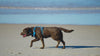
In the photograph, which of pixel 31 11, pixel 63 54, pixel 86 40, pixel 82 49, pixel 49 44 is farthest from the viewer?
pixel 31 11

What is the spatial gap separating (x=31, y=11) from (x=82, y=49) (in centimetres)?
1006

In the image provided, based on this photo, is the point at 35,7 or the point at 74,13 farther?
the point at 35,7

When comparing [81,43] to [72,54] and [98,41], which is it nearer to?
A: [98,41]

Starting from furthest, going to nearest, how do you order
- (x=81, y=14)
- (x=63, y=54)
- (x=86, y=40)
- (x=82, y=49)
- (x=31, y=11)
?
(x=31, y=11)
(x=81, y=14)
(x=86, y=40)
(x=82, y=49)
(x=63, y=54)

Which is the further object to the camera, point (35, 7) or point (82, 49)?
point (35, 7)

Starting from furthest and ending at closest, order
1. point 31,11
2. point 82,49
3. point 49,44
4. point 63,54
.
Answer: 1. point 31,11
2. point 49,44
3. point 82,49
4. point 63,54

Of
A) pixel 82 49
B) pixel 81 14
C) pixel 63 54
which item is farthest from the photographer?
pixel 81 14

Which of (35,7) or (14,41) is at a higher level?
(35,7)

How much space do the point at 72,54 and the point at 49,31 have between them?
4.37 ft

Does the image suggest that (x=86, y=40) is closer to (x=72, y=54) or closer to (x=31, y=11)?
(x=72, y=54)

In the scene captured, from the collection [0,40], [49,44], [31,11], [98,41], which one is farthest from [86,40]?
[31,11]

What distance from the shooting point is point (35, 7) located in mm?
19203

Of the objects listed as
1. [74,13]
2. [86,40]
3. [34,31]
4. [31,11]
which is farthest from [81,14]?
[34,31]

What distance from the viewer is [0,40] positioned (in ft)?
34.4
